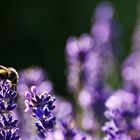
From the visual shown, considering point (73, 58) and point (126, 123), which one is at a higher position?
point (73, 58)

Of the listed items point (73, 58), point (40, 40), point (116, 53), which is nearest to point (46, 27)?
point (40, 40)

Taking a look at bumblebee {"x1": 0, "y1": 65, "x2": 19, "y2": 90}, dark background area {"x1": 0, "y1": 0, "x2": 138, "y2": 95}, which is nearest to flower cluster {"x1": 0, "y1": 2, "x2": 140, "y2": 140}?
bumblebee {"x1": 0, "y1": 65, "x2": 19, "y2": 90}

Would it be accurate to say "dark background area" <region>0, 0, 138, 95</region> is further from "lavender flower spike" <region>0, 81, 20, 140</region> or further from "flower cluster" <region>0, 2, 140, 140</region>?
"lavender flower spike" <region>0, 81, 20, 140</region>

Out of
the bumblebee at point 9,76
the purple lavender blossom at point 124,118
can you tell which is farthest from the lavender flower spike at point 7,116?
the purple lavender blossom at point 124,118

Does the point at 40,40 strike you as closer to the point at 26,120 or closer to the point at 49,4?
the point at 49,4

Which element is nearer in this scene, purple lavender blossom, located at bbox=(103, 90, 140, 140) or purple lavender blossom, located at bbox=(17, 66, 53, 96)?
purple lavender blossom, located at bbox=(103, 90, 140, 140)

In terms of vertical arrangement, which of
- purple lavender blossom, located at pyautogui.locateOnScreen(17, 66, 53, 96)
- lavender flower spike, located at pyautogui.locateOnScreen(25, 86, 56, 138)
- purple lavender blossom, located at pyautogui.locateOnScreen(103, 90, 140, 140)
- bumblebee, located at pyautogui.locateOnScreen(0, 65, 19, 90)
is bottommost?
purple lavender blossom, located at pyautogui.locateOnScreen(103, 90, 140, 140)
